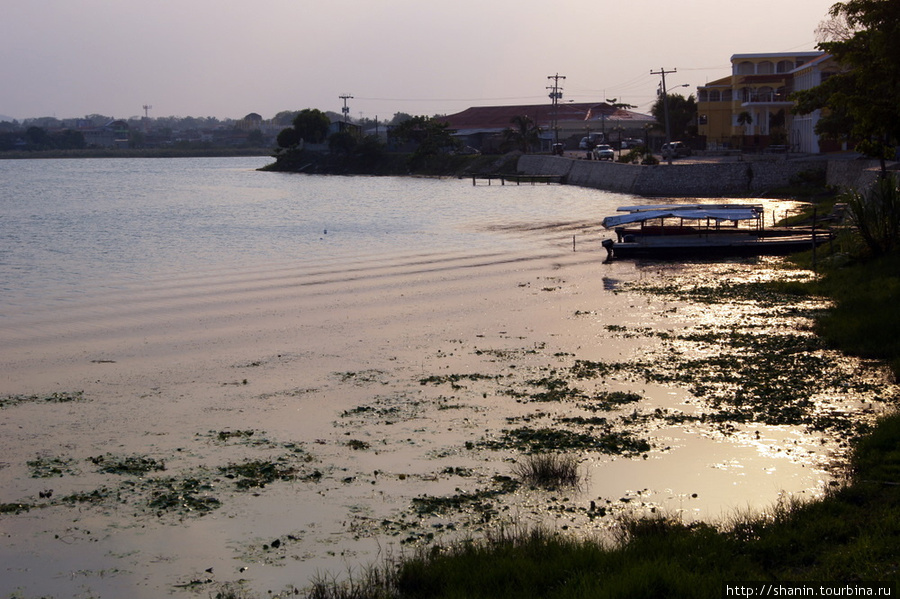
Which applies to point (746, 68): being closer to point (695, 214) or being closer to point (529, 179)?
point (529, 179)

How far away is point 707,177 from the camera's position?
70.2 metres

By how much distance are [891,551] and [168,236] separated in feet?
164

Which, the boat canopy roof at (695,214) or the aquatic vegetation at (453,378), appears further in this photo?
the boat canopy roof at (695,214)

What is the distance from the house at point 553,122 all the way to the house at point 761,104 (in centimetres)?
3924

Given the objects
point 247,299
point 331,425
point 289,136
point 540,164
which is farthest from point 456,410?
point 289,136

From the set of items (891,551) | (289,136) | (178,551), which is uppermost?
(289,136)

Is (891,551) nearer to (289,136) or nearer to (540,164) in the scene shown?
(540,164)

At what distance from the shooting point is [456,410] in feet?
53.7

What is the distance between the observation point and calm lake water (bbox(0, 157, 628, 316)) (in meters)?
40.1

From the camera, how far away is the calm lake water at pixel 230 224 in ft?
132

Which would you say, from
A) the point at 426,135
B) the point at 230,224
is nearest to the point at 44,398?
the point at 230,224

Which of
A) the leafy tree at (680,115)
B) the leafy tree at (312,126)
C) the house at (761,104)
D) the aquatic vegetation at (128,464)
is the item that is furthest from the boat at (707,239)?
the leafy tree at (312,126)

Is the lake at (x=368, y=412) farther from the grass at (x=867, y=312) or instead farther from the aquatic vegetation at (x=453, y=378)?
the grass at (x=867, y=312)

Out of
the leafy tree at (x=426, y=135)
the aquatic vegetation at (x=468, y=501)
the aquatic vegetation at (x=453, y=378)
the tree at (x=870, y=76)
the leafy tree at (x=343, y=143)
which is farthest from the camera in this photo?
the leafy tree at (x=343, y=143)
